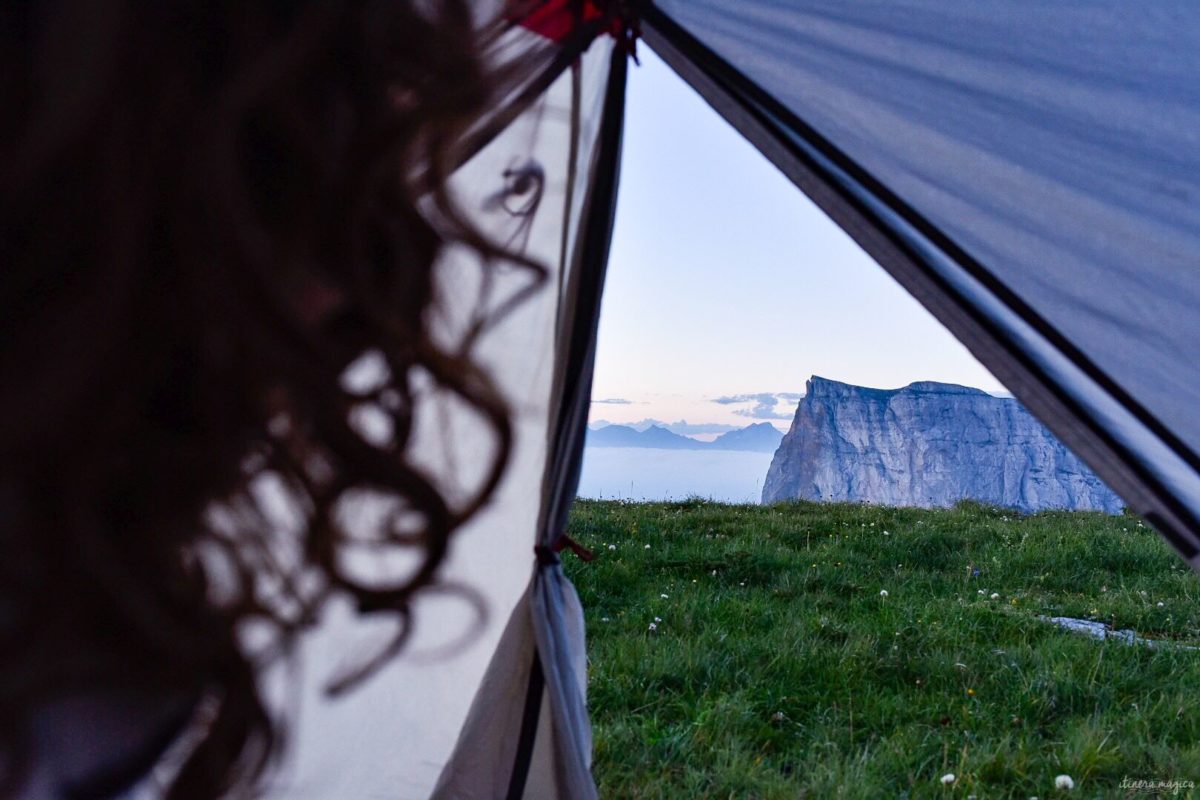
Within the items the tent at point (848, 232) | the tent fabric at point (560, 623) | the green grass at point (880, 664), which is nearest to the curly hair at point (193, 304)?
the tent at point (848, 232)

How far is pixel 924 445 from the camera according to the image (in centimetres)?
5144

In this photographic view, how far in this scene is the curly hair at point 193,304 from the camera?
0.92m

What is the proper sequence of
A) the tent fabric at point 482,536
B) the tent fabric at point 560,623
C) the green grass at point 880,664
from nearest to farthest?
1. the tent fabric at point 482,536
2. the tent fabric at point 560,623
3. the green grass at point 880,664

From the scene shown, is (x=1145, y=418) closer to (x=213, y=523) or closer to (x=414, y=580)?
(x=414, y=580)

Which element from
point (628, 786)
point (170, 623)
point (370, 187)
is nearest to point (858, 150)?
point (370, 187)

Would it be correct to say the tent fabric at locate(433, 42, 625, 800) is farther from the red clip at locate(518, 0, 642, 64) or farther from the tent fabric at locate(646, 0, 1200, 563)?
the tent fabric at locate(646, 0, 1200, 563)

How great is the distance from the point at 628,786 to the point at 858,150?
1862 mm

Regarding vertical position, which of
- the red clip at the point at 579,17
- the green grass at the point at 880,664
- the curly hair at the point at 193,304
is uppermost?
the red clip at the point at 579,17

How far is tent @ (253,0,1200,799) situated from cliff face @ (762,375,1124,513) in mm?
50204

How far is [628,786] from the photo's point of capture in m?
2.54

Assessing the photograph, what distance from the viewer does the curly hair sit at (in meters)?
0.92

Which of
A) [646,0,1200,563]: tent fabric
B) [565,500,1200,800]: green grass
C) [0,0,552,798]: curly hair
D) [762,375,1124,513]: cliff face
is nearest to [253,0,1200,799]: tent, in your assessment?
[646,0,1200,563]: tent fabric

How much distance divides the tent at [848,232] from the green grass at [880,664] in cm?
85

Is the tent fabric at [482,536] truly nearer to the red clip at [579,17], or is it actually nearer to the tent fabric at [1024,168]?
the red clip at [579,17]
